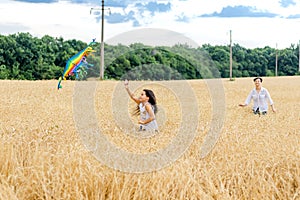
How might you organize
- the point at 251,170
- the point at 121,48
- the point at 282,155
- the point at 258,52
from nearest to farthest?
the point at 251,170
the point at 282,155
the point at 121,48
the point at 258,52

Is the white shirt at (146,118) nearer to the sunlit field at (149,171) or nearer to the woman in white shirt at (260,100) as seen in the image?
the sunlit field at (149,171)

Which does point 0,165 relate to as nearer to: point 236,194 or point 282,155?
point 236,194

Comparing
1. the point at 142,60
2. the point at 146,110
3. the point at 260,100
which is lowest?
the point at 146,110

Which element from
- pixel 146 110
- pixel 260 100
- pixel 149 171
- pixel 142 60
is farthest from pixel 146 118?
pixel 260 100

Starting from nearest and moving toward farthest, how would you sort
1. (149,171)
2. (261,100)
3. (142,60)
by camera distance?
(149,171) → (142,60) → (261,100)

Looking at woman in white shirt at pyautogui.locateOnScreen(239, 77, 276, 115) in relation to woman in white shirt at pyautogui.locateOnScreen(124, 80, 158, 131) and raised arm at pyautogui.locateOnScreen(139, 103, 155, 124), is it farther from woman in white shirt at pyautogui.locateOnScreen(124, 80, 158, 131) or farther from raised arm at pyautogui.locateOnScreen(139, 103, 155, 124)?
raised arm at pyautogui.locateOnScreen(139, 103, 155, 124)

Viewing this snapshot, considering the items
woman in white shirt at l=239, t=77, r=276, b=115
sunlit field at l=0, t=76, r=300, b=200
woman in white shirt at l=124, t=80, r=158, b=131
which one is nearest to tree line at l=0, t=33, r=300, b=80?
woman in white shirt at l=124, t=80, r=158, b=131

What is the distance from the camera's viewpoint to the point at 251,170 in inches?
180

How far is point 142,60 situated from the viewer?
7102 mm

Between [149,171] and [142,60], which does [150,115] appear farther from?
[149,171]

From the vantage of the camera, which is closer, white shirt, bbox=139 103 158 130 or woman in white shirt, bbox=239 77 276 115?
white shirt, bbox=139 103 158 130

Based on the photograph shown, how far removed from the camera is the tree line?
6.76 metres

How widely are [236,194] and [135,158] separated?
1.08 m

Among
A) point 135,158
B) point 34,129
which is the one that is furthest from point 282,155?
Answer: point 34,129
